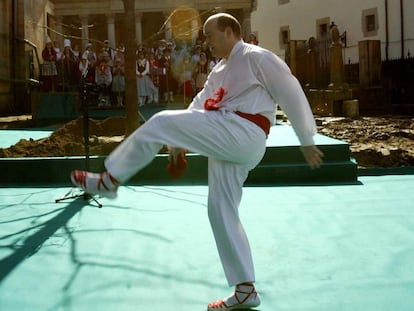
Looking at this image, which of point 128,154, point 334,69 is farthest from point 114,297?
point 334,69

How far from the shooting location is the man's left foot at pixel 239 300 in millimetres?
3307

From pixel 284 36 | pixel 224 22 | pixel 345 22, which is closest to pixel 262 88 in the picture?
pixel 224 22

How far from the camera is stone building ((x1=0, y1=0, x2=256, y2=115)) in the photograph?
67.9 feet

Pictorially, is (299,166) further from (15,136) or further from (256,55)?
(15,136)

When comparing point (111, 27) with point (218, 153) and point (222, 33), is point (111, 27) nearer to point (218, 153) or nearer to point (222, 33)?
point (222, 33)

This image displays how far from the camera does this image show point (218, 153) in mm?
3236

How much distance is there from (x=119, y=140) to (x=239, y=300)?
22.7ft

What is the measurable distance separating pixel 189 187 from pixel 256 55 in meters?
4.48

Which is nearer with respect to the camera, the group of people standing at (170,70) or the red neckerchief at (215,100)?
the red neckerchief at (215,100)

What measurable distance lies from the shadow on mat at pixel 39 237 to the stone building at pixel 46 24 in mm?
5783

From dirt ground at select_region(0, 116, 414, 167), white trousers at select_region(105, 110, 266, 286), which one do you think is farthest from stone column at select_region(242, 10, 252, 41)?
white trousers at select_region(105, 110, 266, 286)

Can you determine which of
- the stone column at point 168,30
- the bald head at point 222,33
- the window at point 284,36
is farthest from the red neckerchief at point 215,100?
the window at point 284,36

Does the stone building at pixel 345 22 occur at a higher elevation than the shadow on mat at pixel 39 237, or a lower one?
higher

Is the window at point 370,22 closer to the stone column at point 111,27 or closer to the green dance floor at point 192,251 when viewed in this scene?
the stone column at point 111,27
